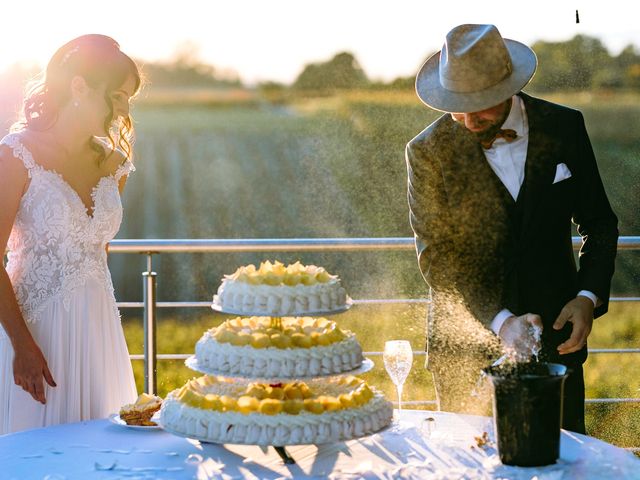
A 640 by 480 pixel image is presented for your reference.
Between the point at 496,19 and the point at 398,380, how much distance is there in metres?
Result: 19.0

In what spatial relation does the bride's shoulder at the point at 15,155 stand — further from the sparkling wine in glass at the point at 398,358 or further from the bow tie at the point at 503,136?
the bow tie at the point at 503,136

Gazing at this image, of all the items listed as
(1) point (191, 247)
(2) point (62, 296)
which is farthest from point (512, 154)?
(1) point (191, 247)

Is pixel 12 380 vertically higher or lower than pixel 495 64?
lower

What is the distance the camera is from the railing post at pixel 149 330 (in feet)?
12.0

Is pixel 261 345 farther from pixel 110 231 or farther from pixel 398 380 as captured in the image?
pixel 110 231

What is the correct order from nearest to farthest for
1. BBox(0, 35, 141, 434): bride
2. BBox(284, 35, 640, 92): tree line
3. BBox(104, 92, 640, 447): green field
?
BBox(0, 35, 141, 434): bride → BBox(104, 92, 640, 447): green field → BBox(284, 35, 640, 92): tree line

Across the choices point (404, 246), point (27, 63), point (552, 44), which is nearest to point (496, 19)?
point (552, 44)

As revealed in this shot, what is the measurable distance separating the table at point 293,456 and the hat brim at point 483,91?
75 cm

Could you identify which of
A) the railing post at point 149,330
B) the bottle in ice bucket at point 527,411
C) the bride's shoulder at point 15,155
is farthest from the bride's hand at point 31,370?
the bottle in ice bucket at point 527,411

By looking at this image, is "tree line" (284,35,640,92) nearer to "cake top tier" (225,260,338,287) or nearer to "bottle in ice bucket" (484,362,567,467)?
"cake top tier" (225,260,338,287)

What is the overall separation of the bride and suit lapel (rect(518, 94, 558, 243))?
3.55 feet

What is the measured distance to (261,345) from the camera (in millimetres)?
1987

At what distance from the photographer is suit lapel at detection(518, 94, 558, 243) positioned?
2.44 meters

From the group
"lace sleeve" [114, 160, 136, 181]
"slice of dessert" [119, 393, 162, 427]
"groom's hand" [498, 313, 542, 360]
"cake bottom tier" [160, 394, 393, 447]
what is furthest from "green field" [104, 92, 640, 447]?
"cake bottom tier" [160, 394, 393, 447]
